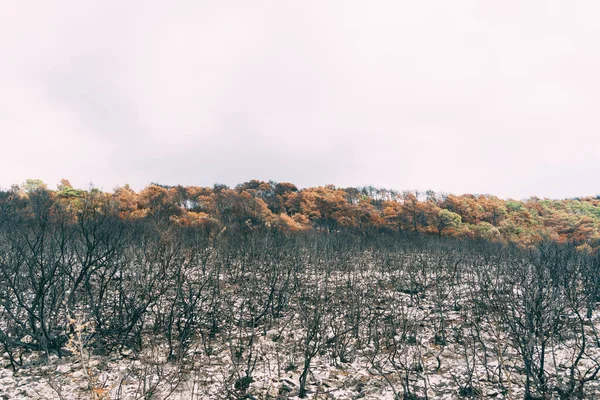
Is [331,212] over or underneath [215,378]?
over

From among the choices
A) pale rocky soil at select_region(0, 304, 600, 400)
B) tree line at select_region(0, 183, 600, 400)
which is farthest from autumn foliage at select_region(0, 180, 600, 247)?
pale rocky soil at select_region(0, 304, 600, 400)

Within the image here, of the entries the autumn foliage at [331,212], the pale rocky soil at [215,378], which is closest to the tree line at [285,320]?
the pale rocky soil at [215,378]

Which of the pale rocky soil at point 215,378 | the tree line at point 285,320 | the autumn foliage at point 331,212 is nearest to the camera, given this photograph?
the pale rocky soil at point 215,378

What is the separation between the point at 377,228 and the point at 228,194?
2294 cm

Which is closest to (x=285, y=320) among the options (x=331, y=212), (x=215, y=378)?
(x=215, y=378)

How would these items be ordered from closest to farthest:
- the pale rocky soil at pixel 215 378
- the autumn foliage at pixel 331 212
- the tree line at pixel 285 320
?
1. the pale rocky soil at pixel 215 378
2. the tree line at pixel 285 320
3. the autumn foliage at pixel 331 212

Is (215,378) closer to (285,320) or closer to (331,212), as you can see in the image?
(285,320)

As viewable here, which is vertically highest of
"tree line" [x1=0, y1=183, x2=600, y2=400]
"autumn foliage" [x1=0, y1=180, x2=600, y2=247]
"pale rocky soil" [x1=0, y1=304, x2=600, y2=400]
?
"autumn foliage" [x1=0, y1=180, x2=600, y2=247]

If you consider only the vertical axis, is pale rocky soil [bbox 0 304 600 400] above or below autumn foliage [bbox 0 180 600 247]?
below

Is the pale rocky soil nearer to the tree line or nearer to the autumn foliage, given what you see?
the tree line

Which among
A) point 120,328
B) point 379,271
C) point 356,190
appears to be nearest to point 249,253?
point 379,271

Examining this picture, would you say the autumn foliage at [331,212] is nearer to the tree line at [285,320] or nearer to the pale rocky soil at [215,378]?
the tree line at [285,320]

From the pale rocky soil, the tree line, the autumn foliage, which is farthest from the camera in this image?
the autumn foliage

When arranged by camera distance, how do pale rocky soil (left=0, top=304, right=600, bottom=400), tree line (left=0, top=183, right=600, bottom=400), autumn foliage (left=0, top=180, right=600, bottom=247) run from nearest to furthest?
pale rocky soil (left=0, top=304, right=600, bottom=400) → tree line (left=0, top=183, right=600, bottom=400) → autumn foliage (left=0, top=180, right=600, bottom=247)
